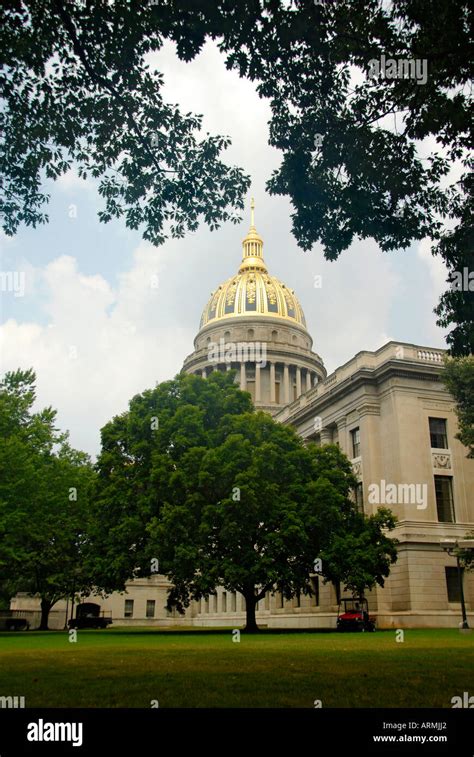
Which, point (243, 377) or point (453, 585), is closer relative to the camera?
point (453, 585)

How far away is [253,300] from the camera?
106812mm

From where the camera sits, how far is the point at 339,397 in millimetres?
54938

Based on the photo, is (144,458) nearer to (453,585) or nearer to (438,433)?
(453,585)

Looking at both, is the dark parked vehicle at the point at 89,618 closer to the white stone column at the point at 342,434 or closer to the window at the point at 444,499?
the white stone column at the point at 342,434

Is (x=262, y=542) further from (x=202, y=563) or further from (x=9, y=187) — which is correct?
(x=9, y=187)

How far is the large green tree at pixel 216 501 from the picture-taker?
33.3 m

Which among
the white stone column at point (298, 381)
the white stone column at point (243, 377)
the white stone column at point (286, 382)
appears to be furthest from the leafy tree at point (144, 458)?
the white stone column at point (298, 381)

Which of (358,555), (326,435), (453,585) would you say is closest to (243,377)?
(326,435)

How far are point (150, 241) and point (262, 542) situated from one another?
23367 millimetres

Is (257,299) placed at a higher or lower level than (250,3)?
higher

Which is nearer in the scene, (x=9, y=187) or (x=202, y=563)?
(x=9, y=187)

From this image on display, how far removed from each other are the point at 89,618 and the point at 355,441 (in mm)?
29897

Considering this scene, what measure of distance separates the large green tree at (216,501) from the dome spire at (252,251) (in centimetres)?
7870
